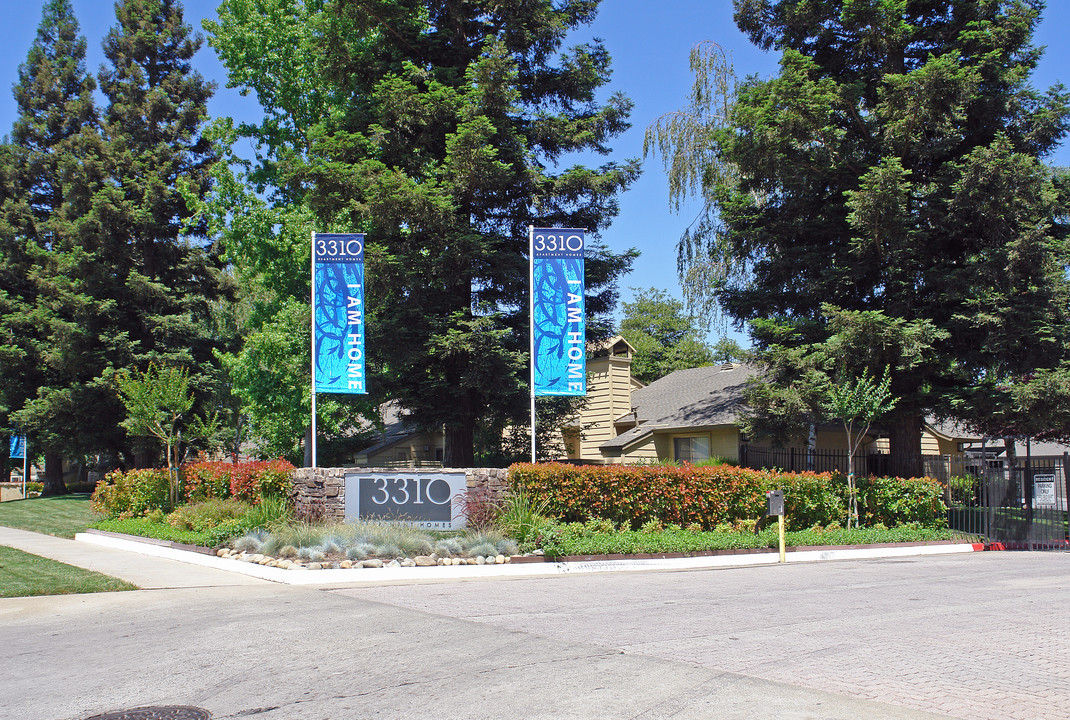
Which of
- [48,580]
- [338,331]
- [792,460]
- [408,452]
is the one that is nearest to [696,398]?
[792,460]

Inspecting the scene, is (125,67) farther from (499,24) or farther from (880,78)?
(880,78)

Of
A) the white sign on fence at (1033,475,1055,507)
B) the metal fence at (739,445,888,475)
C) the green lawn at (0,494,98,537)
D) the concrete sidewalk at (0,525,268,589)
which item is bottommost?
the green lawn at (0,494,98,537)

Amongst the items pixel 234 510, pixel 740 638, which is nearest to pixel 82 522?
pixel 234 510

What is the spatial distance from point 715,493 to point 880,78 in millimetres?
13670

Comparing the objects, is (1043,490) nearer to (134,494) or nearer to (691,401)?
(691,401)

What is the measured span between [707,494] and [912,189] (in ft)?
34.5

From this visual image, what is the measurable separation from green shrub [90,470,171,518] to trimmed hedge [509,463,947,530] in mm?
10754

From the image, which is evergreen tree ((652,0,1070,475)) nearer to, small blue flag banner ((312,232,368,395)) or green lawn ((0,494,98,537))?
small blue flag banner ((312,232,368,395))

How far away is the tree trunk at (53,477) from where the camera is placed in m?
37.5

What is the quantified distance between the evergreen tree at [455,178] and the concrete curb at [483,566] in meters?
6.42

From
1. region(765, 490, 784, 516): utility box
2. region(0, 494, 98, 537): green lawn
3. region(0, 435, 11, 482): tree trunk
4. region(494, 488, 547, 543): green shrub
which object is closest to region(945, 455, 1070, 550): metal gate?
region(765, 490, 784, 516): utility box

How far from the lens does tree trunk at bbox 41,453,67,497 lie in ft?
123

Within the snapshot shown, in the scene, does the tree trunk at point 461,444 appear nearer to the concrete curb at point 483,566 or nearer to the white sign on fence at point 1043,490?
the concrete curb at point 483,566

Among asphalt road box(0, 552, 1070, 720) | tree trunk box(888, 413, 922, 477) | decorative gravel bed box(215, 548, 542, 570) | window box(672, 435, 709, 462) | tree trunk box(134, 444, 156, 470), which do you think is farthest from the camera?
tree trunk box(134, 444, 156, 470)
